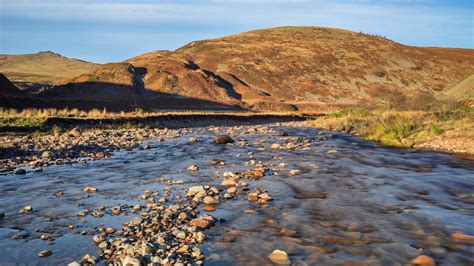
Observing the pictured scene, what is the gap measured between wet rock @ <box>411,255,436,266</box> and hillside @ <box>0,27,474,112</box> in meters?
51.2

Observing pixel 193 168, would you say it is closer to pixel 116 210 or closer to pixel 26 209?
pixel 116 210

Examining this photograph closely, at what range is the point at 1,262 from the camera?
5086 millimetres

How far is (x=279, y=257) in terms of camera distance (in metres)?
5.20

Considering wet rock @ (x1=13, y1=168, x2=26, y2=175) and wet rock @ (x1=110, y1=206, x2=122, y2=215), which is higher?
wet rock @ (x1=110, y1=206, x2=122, y2=215)

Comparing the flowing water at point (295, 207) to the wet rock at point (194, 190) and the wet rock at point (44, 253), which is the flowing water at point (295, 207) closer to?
the wet rock at point (44, 253)

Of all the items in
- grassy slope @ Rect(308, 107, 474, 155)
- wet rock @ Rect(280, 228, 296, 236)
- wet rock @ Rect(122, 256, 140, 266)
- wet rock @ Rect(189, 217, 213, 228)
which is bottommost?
wet rock @ Rect(280, 228, 296, 236)

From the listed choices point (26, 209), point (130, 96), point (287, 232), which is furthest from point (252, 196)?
point (130, 96)

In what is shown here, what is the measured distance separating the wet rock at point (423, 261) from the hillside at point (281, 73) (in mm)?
51245

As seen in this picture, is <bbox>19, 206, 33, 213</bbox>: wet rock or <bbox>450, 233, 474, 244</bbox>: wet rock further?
<bbox>19, 206, 33, 213</bbox>: wet rock

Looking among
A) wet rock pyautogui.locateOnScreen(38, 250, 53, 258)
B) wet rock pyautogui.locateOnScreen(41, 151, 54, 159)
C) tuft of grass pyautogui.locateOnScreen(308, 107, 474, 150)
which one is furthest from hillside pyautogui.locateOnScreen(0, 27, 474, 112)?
wet rock pyautogui.locateOnScreen(38, 250, 53, 258)

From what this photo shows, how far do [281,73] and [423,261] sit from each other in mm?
74840

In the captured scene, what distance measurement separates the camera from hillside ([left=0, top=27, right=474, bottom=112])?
62344mm

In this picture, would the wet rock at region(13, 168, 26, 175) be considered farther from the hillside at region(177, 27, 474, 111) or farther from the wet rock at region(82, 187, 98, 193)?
the hillside at region(177, 27, 474, 111)

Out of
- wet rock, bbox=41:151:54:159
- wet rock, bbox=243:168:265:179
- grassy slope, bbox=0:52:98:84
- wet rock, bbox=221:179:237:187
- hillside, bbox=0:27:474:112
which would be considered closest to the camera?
wet rock, bbox=221:179:237:187
